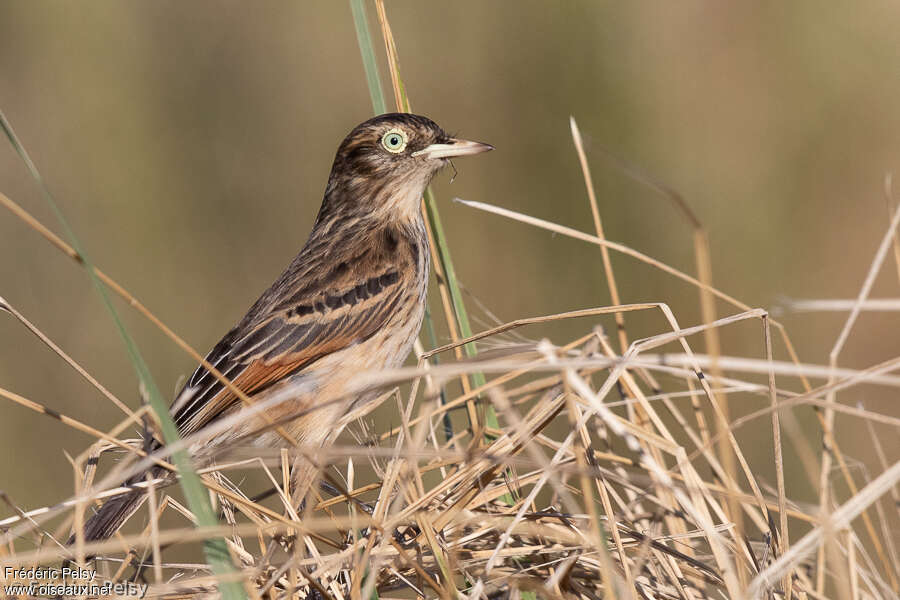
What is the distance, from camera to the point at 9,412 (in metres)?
6.97

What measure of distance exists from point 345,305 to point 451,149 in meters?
0.97

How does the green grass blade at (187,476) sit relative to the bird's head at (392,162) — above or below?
below

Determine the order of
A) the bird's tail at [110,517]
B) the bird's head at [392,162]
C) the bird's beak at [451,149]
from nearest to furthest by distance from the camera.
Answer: the bird's tail at [110,517] → the bird's beak at [451,149] → the bird's head at [392,162]

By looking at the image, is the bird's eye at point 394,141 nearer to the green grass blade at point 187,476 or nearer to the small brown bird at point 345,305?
the small brown bird at point 345,305

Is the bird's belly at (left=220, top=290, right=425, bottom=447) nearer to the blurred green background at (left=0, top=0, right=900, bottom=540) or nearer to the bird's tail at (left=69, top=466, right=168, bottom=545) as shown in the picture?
the bird's tail at (left=69, top=466, right=168, bottom=545)

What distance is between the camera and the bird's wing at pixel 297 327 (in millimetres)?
4289

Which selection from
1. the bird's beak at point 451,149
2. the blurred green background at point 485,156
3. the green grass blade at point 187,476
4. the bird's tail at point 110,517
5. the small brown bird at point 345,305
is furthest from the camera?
the blurred green background at point 485,156

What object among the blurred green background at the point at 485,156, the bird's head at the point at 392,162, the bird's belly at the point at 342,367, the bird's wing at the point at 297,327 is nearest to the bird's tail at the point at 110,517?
the bird's wing at the point at 297,327

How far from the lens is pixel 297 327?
14.9 ft

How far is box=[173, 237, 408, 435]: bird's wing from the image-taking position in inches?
169

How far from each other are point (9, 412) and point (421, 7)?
14.3 feet

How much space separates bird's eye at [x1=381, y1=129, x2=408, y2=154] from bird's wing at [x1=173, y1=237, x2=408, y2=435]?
1.97 ft

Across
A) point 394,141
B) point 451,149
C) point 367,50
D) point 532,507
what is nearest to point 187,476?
point 532,507

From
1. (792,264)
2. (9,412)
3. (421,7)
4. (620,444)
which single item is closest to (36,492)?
(9,412)
